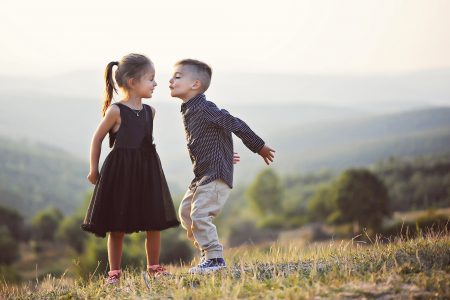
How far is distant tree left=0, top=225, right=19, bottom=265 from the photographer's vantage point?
5838cm

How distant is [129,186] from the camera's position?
20.1 ft

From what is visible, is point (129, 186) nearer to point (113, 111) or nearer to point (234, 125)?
point (113, 111)

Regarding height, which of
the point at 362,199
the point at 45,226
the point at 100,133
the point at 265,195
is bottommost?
the point at 45,226

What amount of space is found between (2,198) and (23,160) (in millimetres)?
28393

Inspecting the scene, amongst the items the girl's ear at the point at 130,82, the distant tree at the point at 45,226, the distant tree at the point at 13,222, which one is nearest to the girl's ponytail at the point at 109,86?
the girl's ear at the point at 130,82

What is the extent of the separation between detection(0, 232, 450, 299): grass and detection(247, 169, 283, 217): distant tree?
7211 cm

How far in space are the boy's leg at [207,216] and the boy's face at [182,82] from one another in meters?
0.93

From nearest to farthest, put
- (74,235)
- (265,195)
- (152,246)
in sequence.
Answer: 1. (152,246)
2. (74,235)
3. (265,195)

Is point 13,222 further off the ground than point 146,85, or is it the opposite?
point 146,85

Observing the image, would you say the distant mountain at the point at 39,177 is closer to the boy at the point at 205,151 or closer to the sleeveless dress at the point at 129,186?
the sleeveless dress at the point at 129,186

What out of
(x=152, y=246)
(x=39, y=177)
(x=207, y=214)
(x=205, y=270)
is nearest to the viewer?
(x=205, y=270)

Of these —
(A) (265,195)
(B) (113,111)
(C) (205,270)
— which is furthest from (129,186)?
(A) (265,195)

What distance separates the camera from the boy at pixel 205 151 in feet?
19.6

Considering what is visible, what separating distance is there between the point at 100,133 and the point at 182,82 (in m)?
0.92
